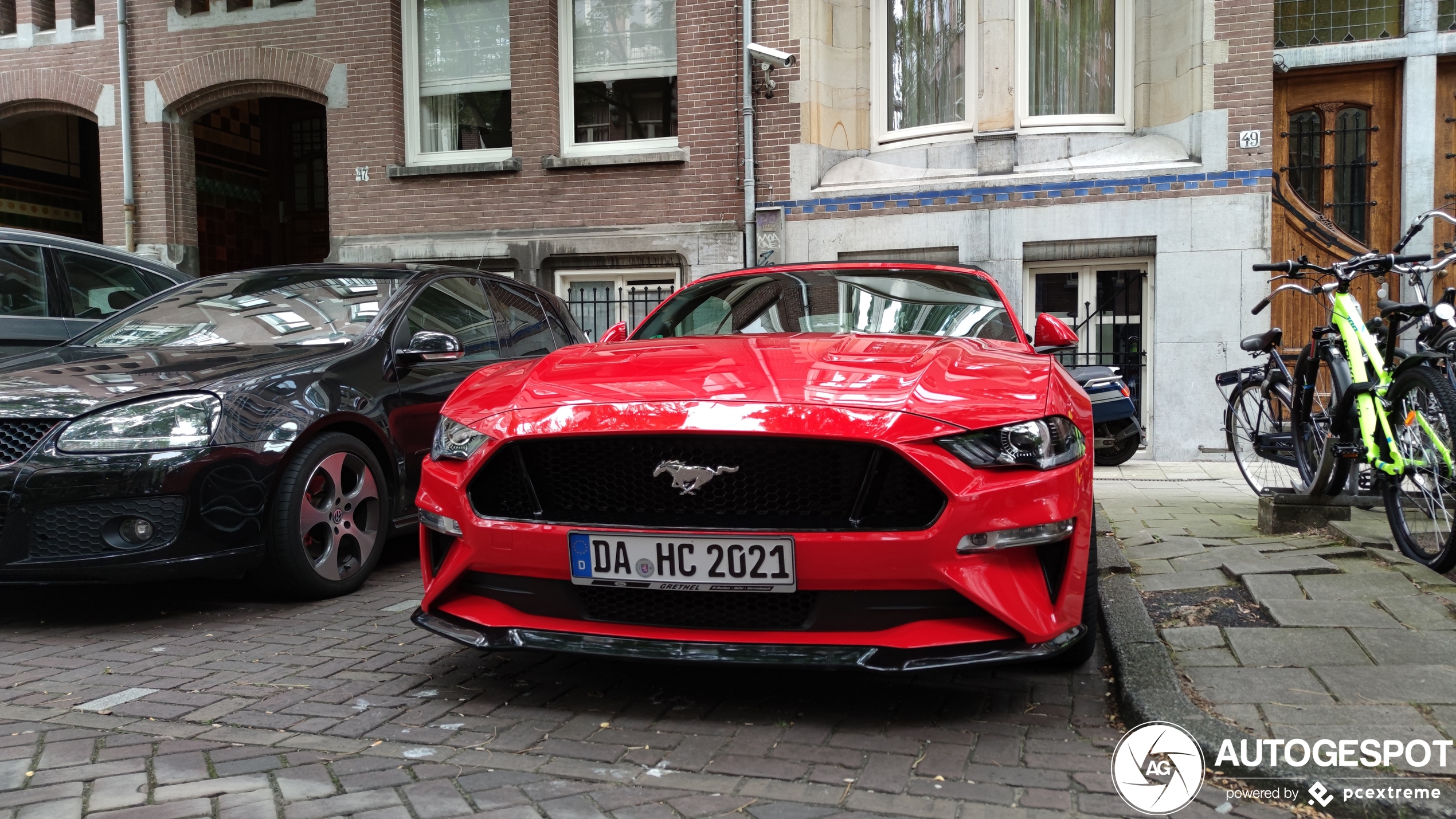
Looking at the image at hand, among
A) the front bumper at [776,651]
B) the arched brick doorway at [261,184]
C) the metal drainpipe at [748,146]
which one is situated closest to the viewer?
the front bumper at [776,651]

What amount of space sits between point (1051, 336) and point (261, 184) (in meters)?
16.2

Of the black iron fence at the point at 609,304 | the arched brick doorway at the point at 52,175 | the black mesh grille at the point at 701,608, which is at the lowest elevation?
the black mesh grille at the point at 701,608

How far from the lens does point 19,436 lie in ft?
13.0

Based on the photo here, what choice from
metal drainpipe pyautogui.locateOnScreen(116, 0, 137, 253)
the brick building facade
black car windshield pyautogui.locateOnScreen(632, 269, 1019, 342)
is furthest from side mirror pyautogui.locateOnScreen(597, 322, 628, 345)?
metal drainpipe pyautogui.locateOnScreen(116, 0, 137, 253)

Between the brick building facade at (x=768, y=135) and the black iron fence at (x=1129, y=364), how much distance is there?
31 mm

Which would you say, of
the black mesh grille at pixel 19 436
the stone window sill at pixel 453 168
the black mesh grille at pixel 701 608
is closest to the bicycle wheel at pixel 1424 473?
the black mesh grille at pixel 701 608

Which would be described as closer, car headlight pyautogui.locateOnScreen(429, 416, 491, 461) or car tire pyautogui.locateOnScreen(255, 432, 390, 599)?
car headlight pyautogui.locateOnScreen(429, 416, 491, 461)

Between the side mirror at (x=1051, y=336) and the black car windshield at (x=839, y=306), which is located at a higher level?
the black car windshield at (x=839, y=306)

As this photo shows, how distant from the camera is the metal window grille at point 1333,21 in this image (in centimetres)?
1055

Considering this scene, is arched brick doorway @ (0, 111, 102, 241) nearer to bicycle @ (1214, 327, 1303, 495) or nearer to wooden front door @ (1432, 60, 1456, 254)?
bicycle @ (1214, 327, 1303, 495)

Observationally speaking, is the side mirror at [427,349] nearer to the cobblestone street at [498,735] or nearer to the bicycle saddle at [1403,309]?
the cobblestone street at [498,735]

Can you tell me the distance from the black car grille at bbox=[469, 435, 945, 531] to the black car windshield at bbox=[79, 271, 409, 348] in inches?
90.4

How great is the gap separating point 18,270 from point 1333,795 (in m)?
6.89

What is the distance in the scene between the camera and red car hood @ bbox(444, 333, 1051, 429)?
9.39ft
